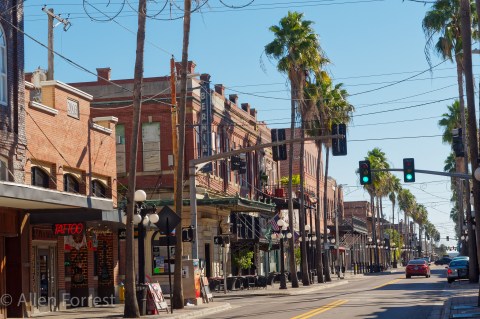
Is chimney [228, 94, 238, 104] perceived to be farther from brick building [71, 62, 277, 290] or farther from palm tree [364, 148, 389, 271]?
palm tree [364, 148, 389, 271]

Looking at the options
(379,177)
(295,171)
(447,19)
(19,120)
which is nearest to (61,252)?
(19,120)

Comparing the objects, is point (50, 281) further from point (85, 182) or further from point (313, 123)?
point (313, 123)

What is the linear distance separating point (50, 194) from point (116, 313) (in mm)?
6304

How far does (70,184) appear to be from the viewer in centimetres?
3553

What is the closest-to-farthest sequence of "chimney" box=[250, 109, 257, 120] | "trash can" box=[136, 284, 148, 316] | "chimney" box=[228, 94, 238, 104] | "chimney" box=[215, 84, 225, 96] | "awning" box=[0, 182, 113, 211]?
"awning" box=[0, 182, 113, 211] < "trash can" box=[136, 284, 148, 316] < "chimney" box=[215, 84, 225, 96] < "chimney" box=[228, 94, 238, 104] < "chimney" box=[250, 109, 257, 120]

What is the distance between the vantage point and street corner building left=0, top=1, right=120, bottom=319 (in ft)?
96.7

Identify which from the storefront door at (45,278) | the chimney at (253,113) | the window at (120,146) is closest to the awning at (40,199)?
the storefront door at (45,278)

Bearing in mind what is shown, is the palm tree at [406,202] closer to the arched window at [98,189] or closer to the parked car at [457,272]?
the parked car at [457,272]

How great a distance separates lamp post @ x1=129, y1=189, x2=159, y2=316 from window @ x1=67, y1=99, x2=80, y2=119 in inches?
267

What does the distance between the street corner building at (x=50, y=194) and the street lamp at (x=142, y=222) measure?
1.15 meters

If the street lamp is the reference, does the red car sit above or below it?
below

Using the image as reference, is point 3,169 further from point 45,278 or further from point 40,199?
point 45,278

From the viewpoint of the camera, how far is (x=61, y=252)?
3469 centimetres

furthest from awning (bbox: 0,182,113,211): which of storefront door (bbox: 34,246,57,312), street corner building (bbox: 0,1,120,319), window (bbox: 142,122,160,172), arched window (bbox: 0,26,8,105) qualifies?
window (bbox: 142,122,160,172)
